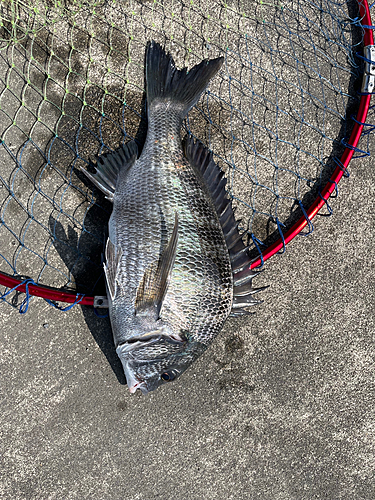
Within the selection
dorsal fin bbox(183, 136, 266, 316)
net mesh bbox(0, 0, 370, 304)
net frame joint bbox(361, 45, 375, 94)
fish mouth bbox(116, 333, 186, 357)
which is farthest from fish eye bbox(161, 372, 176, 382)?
net frame joint bbox(361, 45, 375, 94)

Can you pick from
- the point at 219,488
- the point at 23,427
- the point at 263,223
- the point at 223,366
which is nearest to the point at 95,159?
the point at 263,223

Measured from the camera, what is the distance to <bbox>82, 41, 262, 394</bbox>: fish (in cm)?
225

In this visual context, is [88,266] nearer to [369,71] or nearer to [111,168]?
[111,168]

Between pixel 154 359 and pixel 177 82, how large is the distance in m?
2.01

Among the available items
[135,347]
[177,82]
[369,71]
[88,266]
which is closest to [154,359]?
[135,347]

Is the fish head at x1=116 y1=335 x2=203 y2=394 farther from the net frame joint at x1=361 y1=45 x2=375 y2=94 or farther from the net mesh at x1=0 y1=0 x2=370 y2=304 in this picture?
the net frame joint at x1=361 y1=45 x2=375 y2=94

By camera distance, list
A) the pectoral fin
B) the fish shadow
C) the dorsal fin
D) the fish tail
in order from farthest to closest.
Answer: the fish shadow
the fish tail
the dorsal fin
the pectoral fin

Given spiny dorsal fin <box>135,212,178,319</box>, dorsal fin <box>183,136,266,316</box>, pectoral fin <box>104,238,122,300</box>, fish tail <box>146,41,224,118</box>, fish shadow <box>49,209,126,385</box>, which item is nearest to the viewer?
spiny dorsal fin <box>135,212,178,319</box>

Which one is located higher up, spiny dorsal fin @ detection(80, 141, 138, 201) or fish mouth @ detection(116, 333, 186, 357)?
spiny dorsal fin @ detection(80, 141, 138, 201)

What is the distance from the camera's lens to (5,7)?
283cm

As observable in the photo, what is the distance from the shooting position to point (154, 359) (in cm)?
230

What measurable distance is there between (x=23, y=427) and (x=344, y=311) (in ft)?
9.02

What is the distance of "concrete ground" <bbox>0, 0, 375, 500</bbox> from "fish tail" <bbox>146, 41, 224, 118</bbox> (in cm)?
147

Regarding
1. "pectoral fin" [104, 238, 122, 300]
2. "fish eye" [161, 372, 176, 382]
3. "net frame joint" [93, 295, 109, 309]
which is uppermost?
"pectoral fin" [104, 238, 122, 300]
